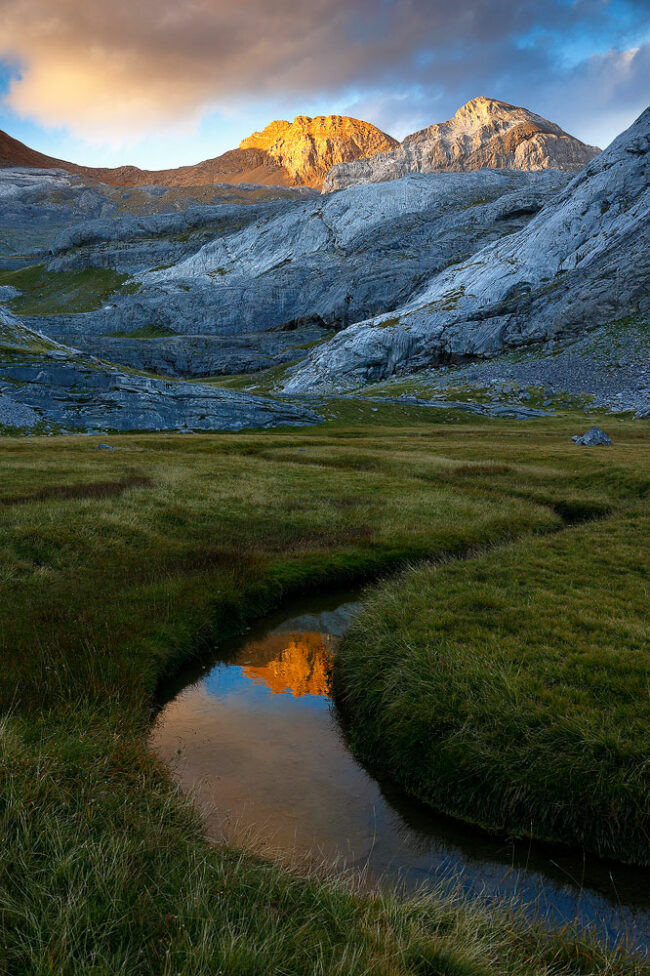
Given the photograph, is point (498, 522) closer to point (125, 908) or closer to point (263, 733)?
point (263, 733)

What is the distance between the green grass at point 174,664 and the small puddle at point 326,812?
859mm

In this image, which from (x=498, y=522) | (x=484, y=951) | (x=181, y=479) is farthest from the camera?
(x=181, y=479)

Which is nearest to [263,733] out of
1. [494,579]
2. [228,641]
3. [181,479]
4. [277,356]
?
[228,641]

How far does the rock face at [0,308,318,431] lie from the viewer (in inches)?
2547

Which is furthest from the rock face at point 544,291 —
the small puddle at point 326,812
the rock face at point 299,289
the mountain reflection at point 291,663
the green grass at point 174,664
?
the small puddle at point 326,812

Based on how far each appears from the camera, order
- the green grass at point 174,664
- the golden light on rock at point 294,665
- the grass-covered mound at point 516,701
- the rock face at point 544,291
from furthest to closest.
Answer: the rock face at point 544,291, the golden light on rock at point 294,665, the grass-covered mound at point 516,701, the green grass at point 174,664

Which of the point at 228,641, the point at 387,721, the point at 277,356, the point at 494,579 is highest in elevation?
the point at 277,356

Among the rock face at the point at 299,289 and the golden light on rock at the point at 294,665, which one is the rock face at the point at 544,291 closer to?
the rock face at the point at 299,289

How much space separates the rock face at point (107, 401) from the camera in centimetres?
6469

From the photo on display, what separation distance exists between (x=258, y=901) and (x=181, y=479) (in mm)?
28221

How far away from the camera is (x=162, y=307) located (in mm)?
181500

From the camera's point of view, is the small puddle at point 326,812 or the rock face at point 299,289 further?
the rock face at point 299,289

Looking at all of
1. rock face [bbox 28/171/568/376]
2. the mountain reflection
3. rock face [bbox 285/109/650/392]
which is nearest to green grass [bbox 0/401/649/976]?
the mountain reflection

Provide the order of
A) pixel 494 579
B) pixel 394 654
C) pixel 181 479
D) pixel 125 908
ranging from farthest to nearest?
pixel 181 479 < pixel 494 579 < pixel 394 654 < pixel 125 908
